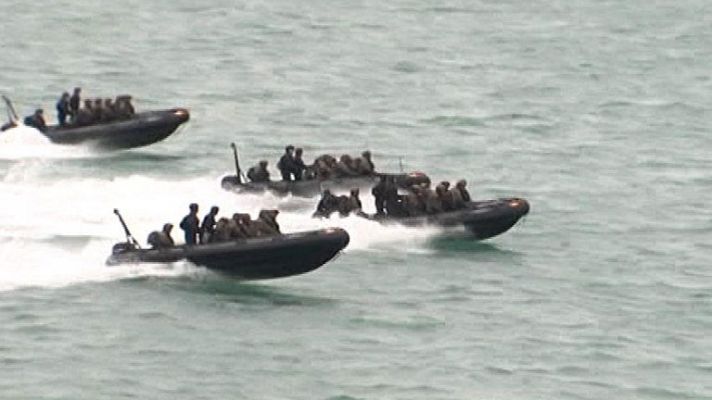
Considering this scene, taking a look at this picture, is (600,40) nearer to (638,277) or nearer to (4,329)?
(638,277)

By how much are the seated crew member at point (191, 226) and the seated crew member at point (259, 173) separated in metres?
12.3

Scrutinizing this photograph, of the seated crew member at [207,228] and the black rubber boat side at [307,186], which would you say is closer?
the seated crew member at [207,228]

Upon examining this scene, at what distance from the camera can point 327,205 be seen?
79.1 m

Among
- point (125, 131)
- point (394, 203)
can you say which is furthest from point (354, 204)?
point (125, 131)

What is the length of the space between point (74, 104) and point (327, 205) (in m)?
15.7

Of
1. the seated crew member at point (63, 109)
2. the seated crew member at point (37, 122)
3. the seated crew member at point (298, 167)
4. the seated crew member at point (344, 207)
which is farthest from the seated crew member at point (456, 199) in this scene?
the seated crew member at point (63, 109)

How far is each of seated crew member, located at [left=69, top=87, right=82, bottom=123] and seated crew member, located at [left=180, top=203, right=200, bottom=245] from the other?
67.5ft

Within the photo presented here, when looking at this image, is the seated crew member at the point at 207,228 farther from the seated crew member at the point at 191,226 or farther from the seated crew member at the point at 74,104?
the seated crew member at the point at 74,104

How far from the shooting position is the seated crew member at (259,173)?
84062 mm

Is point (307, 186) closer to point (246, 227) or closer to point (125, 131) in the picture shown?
point (125, 131)

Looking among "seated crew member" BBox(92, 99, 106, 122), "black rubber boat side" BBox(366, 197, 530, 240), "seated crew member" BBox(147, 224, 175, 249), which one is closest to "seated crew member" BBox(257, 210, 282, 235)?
"seated crew member" BBox(147, 224, 175, 249)

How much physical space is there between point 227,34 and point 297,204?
42.7 meters

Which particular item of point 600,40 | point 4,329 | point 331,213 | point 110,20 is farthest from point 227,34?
point 4,329

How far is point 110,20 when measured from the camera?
128m
